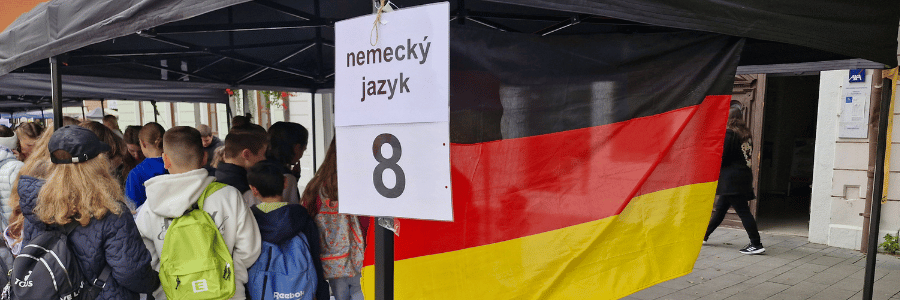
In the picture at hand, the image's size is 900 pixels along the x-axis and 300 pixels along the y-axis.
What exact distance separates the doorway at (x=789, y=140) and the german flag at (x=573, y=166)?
930 cm

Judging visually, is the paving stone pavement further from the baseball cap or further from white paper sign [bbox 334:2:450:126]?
the baseball cap

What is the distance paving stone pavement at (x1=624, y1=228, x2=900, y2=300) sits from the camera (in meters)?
4.79

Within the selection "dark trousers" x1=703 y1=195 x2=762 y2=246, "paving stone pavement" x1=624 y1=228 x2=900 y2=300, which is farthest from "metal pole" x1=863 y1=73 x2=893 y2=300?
"dark trousers" x1=703 y1=195 x2=762 y2=246

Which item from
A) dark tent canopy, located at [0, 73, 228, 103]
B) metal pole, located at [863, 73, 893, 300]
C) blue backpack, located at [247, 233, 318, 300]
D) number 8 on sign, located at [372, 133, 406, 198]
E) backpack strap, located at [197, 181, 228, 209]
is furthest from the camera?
dark tent canopy, located at [0, 73, 228, 103]

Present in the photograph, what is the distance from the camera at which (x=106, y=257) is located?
7.49ft

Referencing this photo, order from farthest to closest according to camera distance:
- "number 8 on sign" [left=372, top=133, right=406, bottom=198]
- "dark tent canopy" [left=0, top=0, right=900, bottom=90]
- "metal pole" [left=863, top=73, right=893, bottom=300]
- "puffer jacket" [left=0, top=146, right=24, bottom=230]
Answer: "puffer jacket" [left=0, top=146, right=24, bottom=230]
"metal pole" [left=863, top=73, right=893, bottom=300]
"dark tent canopy" [left=0, top=0, right=900, bottom=90]
"number 8 on sign" [left=372, top=133, right=406, bottom=198]

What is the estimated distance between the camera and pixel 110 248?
2262mm

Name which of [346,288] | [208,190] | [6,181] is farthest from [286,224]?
[6,181]

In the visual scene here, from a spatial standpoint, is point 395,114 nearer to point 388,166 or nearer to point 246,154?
point 388,166

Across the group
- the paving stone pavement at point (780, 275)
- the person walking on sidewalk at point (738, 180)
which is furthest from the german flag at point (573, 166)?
the person walking on sidewalk at point (738, 180)

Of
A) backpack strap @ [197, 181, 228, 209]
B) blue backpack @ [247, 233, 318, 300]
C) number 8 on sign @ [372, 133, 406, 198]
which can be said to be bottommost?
blue backpack @ [247, 233, 318, 300]

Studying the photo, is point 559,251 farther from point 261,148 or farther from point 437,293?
point 261,148

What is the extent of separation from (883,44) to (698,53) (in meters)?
1.31

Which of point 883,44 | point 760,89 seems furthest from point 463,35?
point 760,89
